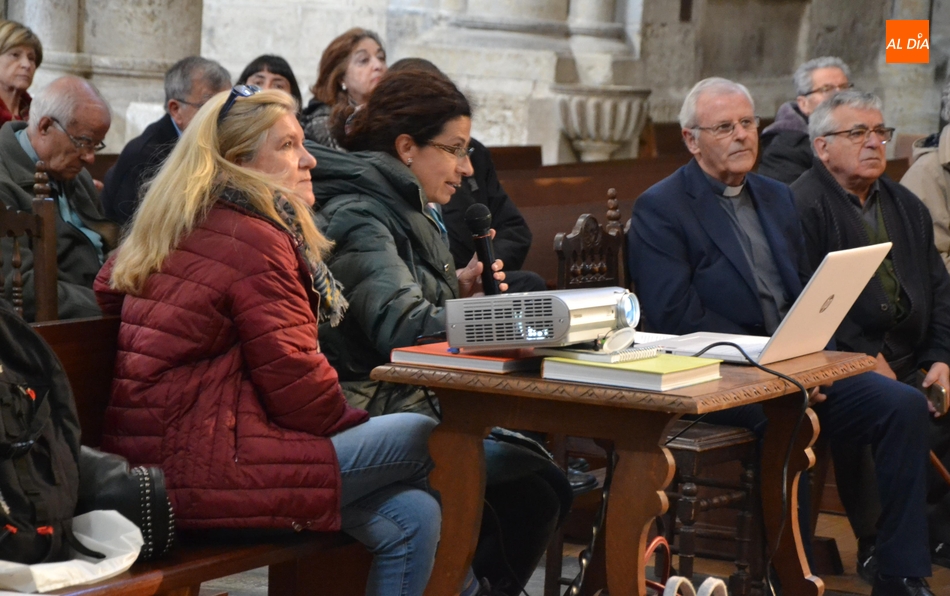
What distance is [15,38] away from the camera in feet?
17.3

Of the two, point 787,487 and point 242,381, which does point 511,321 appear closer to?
point 242,381

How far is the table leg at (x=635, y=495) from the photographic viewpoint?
253 cm

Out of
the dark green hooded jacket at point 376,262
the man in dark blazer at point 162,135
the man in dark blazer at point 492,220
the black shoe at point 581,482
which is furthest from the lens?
the man in dark blazer at point 492,220

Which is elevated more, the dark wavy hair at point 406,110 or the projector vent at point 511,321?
the dark wavy hair at point 406,110

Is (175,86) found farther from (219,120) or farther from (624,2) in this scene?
(624,2)

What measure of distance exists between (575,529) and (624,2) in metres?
5.94

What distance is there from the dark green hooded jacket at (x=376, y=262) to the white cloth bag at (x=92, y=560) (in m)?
0.73

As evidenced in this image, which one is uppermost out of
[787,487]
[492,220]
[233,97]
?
[233,97]

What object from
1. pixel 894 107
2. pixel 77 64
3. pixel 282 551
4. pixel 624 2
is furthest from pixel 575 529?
pixel 894 107

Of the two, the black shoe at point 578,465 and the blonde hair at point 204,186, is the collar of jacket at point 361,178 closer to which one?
the blonde hair at point 204,186

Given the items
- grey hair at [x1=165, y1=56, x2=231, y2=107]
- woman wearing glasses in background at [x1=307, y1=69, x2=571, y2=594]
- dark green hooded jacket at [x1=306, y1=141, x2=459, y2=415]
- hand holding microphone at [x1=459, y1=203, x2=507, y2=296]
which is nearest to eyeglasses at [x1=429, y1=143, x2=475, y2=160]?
woman wearing glasses in background at [x1=307, y1=69, x2=571, y2=594]

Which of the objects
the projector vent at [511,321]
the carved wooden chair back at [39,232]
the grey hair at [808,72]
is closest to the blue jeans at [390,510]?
the projector vent at [511,321]

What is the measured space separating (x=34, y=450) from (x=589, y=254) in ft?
6.04

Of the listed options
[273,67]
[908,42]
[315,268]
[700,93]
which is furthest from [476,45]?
[315,268]
